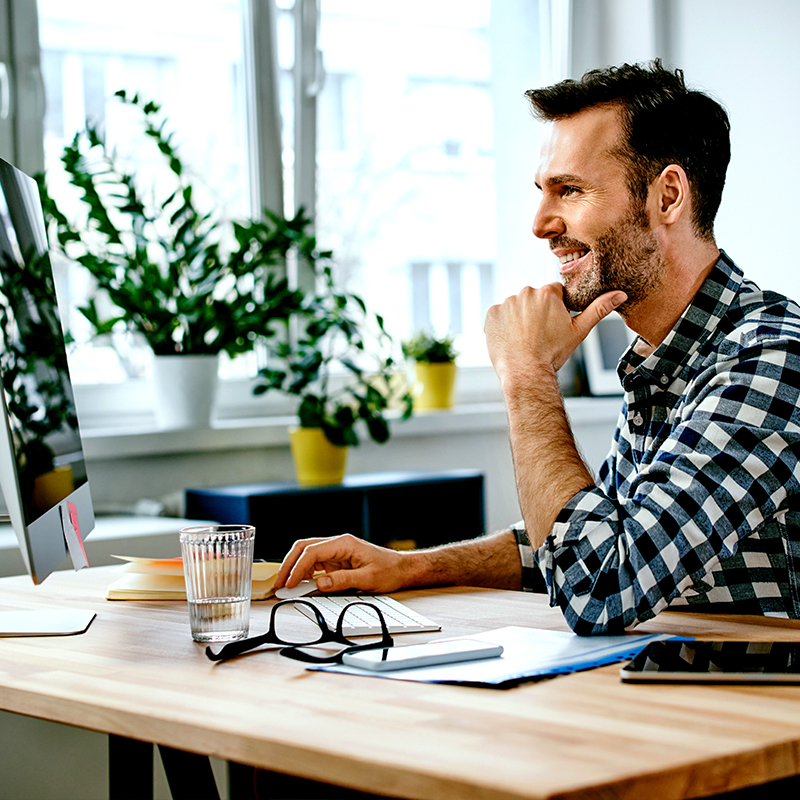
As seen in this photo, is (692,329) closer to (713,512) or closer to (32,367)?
(713,512)

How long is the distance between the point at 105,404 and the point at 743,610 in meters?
2.12

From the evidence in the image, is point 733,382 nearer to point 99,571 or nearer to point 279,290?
point 99,571

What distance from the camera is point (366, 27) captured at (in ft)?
11.8

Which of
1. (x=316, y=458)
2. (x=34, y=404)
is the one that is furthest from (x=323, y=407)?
(x=34, y=404)

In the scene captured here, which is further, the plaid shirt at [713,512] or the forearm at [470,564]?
the forearm at [470,564]

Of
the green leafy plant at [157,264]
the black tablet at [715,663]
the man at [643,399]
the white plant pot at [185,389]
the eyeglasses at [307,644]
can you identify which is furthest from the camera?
the white plant pot at [185,389]

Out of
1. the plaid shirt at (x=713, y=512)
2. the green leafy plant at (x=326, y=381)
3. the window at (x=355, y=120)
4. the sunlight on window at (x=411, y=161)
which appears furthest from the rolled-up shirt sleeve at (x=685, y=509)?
the sunlight on window at (x=411, y=161)

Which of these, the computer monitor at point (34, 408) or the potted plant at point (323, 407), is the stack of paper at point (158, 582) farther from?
the potted plant at point (323, 407)

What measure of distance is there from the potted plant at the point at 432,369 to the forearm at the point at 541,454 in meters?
2.04

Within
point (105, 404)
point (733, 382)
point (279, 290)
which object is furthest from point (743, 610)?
point (105, 404)

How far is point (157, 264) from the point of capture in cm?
289

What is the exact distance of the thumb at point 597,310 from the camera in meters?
1.62

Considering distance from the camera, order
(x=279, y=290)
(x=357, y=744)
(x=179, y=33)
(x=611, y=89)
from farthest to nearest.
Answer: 1. (x=179, y=33)
2. (x=279, y=290)
3. (x=611, y=89)
4. (x=357, y=744)

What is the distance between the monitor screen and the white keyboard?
0.32 metres
